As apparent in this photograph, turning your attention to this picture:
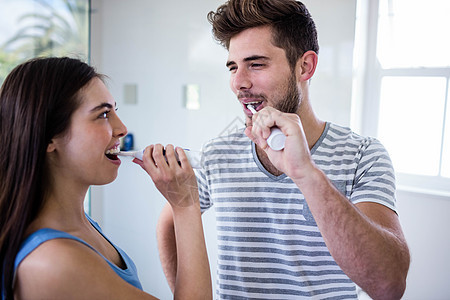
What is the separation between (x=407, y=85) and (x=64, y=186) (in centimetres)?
181

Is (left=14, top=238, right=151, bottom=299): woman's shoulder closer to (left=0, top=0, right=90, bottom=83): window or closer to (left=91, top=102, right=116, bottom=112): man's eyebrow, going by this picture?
(left=91, top=102, right=116, bottom=112): man's eyebrow

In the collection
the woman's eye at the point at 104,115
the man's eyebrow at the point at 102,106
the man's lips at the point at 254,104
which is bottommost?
the woman's eye at the point at 104,115

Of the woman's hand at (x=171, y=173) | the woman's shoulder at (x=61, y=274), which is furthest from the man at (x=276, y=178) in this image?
the woman's shoulder at (x=61, y=274)

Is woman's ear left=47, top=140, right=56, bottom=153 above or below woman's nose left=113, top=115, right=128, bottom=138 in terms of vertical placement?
below

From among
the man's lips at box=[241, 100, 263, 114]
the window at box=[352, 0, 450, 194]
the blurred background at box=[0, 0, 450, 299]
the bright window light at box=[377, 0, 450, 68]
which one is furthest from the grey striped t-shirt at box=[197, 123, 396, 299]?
the bright window light at box=[377, 0, 450, 68]

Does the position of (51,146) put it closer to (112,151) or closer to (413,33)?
(112,151)

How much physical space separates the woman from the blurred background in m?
1.21

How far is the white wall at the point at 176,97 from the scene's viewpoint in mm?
1853

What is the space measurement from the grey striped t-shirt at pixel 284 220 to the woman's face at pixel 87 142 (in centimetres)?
36

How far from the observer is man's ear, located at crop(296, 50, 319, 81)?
1.15 meters

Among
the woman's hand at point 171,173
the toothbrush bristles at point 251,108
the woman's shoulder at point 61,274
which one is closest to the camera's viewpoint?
the woman's shoulder at point 61,274

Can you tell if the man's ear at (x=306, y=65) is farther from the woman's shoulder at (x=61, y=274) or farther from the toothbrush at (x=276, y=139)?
the woman's shoulder at (x=61, y=274)

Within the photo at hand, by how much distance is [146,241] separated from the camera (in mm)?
2607

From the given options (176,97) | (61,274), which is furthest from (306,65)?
(176,97)
